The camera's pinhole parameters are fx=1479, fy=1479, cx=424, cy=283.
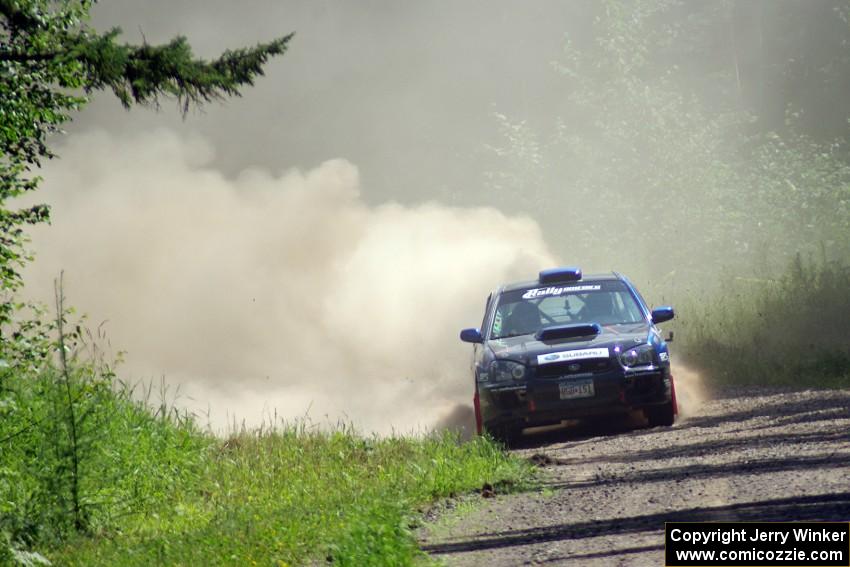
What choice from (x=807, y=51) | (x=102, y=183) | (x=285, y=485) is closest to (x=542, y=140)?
(x=807, y=51)

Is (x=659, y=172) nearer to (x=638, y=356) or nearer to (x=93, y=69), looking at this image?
(x=638, y=356)

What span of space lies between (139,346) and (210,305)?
2.08 m

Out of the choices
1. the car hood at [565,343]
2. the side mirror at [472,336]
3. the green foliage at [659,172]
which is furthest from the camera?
the green foliage at [659,172]

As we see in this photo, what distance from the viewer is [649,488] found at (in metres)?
10.5

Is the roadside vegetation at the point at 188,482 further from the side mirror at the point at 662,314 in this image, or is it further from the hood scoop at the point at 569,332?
the side mirror at the point at 662,314

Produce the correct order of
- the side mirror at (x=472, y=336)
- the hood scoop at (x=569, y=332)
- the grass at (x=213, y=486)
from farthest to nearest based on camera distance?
the side mirror at (x=472, y=336), the hood scoop at (x=569, y=332), the grass at (x=213, y=486)

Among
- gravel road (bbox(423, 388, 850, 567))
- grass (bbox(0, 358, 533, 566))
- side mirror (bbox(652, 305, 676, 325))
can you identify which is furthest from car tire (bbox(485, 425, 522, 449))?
side mirror (bbox(652, 305, 676, 325))

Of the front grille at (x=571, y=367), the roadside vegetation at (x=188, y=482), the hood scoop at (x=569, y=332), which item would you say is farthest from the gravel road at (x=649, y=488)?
the hood scoop at (x=569, y=332)

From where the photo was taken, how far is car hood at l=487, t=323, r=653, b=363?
1427 cm

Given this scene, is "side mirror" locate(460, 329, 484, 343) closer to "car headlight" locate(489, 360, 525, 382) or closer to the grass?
"car headlight" locate(489, 360, 525, 382)

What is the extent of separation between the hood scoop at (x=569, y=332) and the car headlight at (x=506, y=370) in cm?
67

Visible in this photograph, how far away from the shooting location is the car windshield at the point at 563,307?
15.5 meters

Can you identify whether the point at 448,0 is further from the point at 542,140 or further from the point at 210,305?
the point at 210,305

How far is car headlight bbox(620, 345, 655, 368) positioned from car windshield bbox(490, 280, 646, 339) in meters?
1.09
